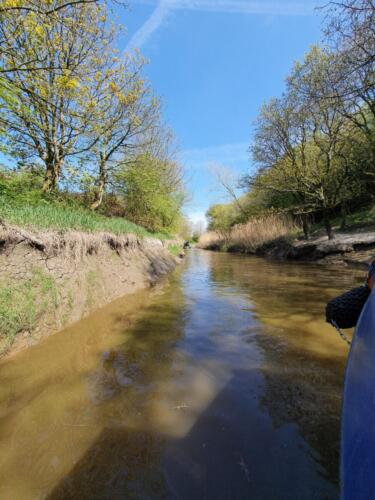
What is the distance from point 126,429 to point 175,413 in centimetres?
33

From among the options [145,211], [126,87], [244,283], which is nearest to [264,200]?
[145,211]

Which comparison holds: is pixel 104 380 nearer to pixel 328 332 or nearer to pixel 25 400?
pixel 25 400

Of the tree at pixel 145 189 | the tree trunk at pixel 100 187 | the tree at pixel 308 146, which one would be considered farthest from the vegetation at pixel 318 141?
the tree trunk at pixel 100 187

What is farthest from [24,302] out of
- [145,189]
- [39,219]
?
[145,189]

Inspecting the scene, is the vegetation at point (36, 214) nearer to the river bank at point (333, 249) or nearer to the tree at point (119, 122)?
the tree at point (119, 122)

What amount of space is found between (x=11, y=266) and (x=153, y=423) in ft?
7.88

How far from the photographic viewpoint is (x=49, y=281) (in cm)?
322

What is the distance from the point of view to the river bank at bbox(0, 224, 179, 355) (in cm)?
259

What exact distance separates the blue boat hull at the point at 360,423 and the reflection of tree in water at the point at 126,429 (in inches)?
33.3

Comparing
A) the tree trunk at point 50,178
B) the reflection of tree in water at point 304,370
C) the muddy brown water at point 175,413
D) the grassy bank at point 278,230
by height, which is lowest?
the reflection of tree in water at point 304,370

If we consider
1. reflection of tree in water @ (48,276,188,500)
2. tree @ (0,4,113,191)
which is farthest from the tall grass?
reflection of tree in water @ (48,276,188,500)

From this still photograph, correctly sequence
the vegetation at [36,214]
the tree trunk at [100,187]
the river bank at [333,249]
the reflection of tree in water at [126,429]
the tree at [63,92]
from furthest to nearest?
the tree trunk at [100,187] → the river bank at [333,249] → the tree at [63,92] → the vegetation at [36,214] → the reflection of tree in water at [126,429]

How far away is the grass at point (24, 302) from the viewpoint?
243 centimetres

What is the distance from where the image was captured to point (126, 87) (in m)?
9.23
